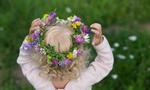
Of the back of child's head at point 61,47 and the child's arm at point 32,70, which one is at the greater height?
the back of child's head at point 61,47

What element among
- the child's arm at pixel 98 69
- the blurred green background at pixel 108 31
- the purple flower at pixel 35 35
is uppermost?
the purple flower at pixel 35 35

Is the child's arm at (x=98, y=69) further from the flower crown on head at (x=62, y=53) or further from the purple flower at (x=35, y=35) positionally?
the purple flower at (x=35, y=35)

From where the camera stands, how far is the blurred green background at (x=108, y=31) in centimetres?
485

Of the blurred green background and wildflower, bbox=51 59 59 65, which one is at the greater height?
wildflower, bbox=51 59 59 65

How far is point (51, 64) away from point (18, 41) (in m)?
2.31

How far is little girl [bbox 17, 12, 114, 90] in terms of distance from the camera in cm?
320

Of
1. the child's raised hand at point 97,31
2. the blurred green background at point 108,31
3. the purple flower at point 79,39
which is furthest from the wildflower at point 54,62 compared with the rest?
the blurred green background at point 108,31

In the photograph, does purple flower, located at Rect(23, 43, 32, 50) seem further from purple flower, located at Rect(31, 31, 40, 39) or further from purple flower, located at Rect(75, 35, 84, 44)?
purple flower, located at Rect(75, 35, 84, 44)

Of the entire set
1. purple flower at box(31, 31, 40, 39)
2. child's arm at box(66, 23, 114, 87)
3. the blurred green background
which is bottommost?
the blurred green background

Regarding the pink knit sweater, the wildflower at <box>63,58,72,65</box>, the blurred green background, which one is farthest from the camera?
the blurred green background

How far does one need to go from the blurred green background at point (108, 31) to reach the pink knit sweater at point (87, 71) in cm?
128

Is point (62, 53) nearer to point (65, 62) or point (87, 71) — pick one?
point (65, 62)

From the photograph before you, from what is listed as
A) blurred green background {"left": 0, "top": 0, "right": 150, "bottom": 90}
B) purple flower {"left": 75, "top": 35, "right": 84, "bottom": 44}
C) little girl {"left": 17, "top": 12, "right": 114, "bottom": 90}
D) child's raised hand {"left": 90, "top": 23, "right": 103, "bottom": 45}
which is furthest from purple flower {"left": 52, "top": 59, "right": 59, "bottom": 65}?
blurred green background {"left": 0, "top": 0, "right": 150, "bottom": 90}

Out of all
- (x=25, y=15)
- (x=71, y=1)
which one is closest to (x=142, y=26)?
(x=71, y=1)
